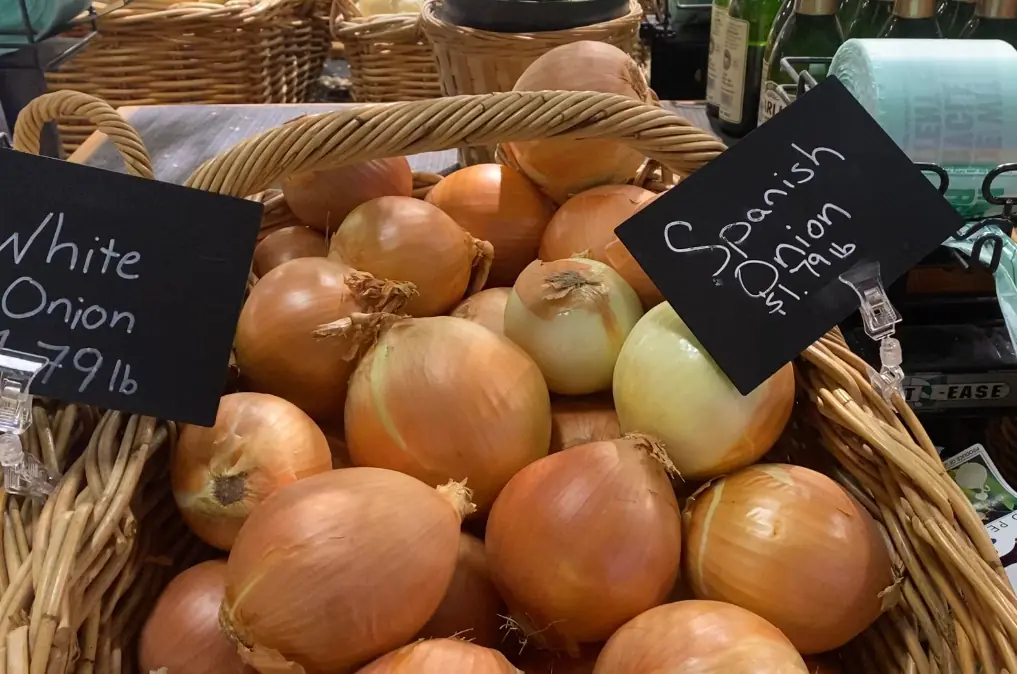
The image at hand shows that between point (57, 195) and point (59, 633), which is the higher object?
point (57, 195)

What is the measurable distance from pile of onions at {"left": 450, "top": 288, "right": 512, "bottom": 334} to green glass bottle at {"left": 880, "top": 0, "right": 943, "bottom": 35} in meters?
0.57

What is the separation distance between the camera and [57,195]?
48 centimetres

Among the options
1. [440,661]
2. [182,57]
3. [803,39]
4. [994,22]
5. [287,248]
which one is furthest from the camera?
[182,57]

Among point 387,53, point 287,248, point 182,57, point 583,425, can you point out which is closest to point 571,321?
point 583,425

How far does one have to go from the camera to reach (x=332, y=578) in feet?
1.27

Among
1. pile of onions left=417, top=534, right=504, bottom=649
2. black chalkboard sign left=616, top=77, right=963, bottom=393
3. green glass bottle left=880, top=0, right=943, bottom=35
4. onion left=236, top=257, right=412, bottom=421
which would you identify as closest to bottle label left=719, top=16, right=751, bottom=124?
green glass bottle left=880, top=0, right=943, bottom=35

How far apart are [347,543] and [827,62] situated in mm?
785

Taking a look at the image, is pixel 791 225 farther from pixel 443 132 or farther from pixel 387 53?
pixel 387 53

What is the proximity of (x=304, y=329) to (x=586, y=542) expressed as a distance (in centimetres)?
25

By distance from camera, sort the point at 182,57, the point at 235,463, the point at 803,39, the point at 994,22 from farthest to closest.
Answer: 1. the point at 182,57
2. the point at 803,39
3. the point at 994,22
4. the point at 235,463

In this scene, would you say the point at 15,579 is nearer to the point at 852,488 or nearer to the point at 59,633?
the point at 59,633

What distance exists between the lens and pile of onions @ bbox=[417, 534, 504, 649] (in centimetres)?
46

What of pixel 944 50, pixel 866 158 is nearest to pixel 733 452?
pixel 866 158

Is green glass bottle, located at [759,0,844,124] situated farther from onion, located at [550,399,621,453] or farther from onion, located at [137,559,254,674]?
onion, located at [137,559,254,674]
